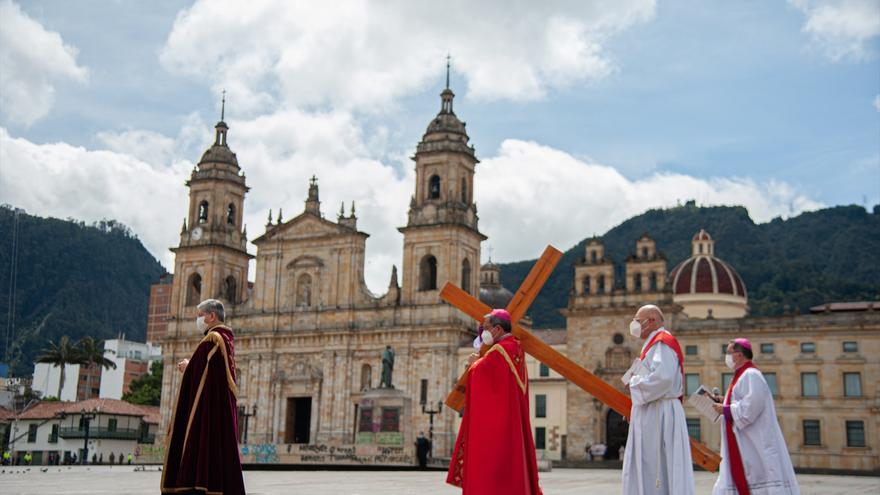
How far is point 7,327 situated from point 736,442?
105956mm

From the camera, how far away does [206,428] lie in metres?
8.15

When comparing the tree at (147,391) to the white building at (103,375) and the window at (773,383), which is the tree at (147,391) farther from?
the window at (773,383)

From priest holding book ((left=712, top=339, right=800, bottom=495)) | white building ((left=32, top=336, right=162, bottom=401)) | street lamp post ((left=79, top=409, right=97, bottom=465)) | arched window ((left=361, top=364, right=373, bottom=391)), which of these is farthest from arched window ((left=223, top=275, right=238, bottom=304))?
priest holding book ((left=712, top=339, right=800, bottom=495))

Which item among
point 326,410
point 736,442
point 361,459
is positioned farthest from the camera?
point 326,410

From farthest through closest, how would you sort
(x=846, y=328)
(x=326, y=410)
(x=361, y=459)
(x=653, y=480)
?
(x=326, y=410) → (x=846, y=328) → (x=361, y=459) → (x=653, y=480)

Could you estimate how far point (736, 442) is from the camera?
29.4 ft

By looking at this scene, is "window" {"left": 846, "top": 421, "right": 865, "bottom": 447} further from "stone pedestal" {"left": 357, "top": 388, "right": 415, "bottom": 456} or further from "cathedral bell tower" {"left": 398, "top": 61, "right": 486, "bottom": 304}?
"cathedral bell tower" {"left": 398, "top": 61, "right": 486, "bottom": 304}

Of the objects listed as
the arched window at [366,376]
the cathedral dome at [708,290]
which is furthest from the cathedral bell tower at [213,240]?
the cathedral dome at [708,290]

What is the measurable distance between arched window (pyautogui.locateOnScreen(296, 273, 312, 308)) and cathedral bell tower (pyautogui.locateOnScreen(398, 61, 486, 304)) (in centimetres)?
595

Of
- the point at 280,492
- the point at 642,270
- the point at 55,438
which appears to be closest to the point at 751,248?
the point at 642,270

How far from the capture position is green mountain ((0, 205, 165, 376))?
10469 cm

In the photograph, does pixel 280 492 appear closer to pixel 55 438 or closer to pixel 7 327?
pixel 55 438

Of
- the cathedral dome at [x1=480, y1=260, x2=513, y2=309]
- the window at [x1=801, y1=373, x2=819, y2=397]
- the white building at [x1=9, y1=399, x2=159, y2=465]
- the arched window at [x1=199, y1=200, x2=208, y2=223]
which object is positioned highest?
the arched window at [x1=199, y1=200, x2=208, y2=223]

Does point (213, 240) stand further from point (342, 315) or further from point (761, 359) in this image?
point (761, 359)
